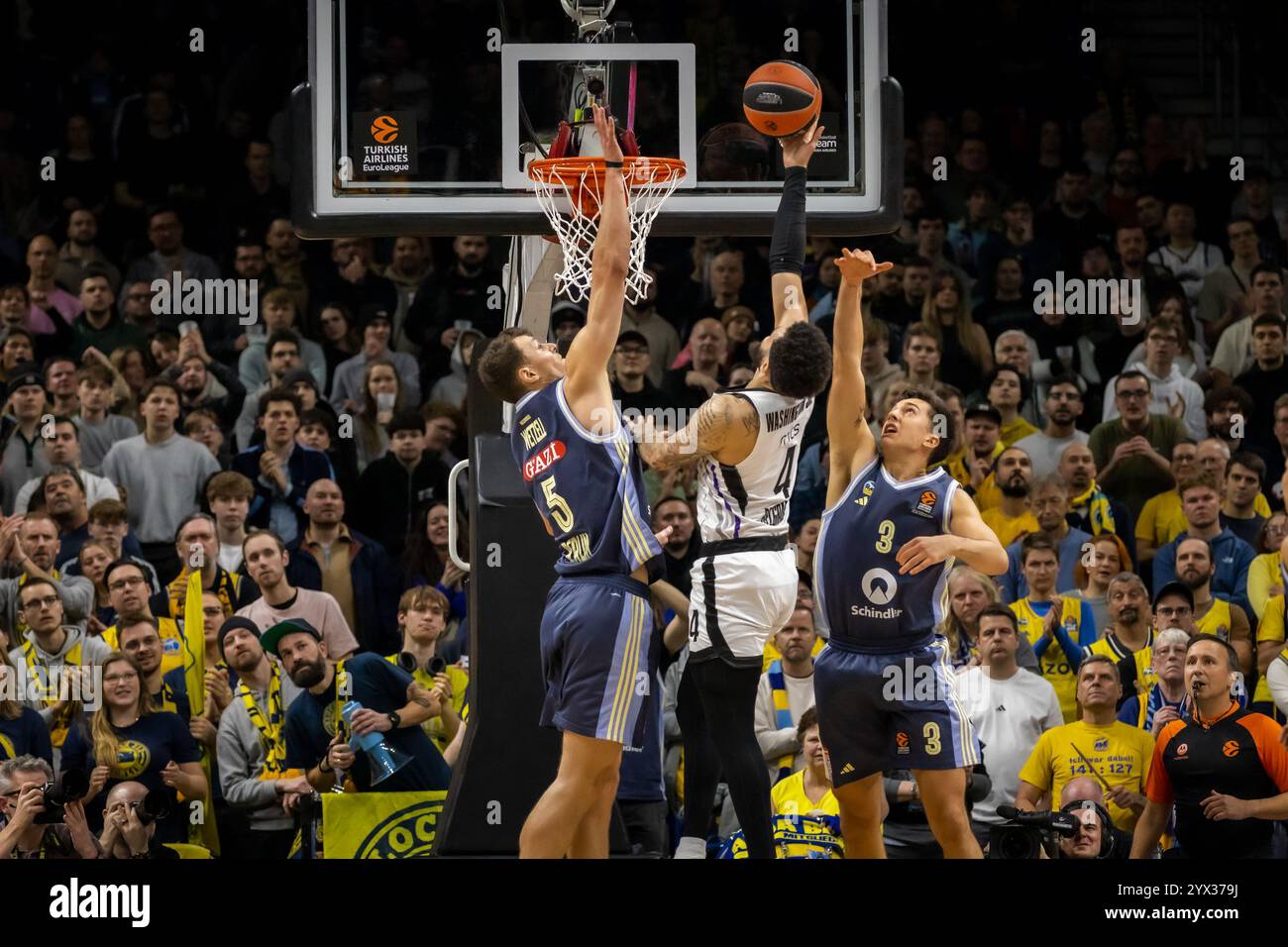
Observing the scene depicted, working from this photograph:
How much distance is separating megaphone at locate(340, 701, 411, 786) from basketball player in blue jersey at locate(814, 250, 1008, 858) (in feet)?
5.87

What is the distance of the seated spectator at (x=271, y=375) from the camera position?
34.2 feet

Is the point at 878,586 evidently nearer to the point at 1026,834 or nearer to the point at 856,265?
the point at 1026,834

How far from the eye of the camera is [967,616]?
8.89 meters

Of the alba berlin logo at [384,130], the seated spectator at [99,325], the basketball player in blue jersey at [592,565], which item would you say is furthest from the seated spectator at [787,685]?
the seated spectator at [99,325]

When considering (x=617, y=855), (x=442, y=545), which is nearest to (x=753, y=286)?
(x=442, y=545)

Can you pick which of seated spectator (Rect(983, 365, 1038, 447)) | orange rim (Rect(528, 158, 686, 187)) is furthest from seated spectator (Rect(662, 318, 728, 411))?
orange rim (Rect(528, 158, 686, 187))

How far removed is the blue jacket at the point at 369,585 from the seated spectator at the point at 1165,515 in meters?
3.58

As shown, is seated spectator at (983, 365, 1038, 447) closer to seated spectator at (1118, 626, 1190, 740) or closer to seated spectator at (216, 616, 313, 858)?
seated spectator at (1118, 626, 1190, 740)

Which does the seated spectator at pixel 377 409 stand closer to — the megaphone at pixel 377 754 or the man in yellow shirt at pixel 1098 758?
the megaphone at pixel 377 754

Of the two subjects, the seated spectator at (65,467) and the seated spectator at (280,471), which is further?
the seated spectator at (280,471)

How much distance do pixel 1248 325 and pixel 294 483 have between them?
4.94 m
